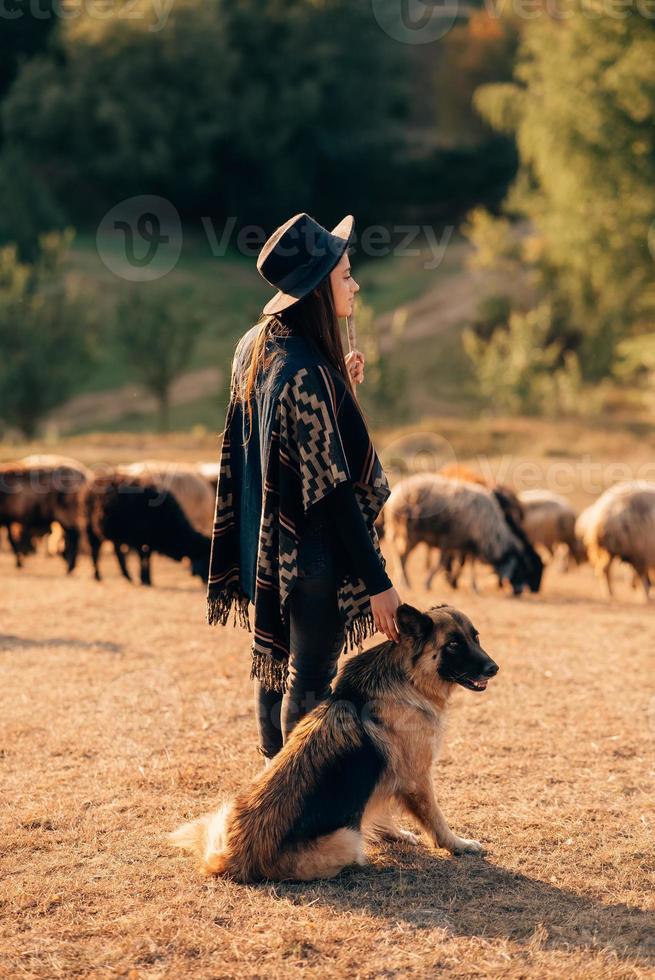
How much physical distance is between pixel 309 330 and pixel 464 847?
7.28 ft

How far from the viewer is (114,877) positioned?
4.25 metres

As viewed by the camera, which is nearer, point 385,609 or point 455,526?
point 385,609

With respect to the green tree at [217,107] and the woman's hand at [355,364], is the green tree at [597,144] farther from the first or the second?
the woman's hand at [355,364]

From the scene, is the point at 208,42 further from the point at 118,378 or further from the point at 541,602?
the point at 541,602

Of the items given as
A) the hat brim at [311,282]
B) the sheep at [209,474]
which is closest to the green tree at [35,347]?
the sheep at [209,474]

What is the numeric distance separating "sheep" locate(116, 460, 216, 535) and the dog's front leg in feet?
28.9

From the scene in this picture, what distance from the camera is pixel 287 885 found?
4.11 meters

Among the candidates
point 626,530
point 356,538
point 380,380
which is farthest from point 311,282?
point 380,380

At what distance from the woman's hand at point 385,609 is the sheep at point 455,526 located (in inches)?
337

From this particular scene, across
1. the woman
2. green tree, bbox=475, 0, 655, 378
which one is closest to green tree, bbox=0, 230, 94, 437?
green tree, bbox=475, 0, 655, 378

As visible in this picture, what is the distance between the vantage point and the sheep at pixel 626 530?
12766 mm

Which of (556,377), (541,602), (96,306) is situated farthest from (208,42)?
(541,602)

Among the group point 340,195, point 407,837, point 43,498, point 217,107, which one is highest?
point 217,107

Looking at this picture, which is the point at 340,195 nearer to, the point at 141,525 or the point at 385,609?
the point at 141,525
